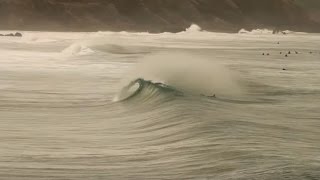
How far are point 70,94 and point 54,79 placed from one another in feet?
25.8

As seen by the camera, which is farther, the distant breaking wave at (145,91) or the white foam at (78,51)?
the white foam at (78,51)

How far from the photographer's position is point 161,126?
2303 centimetres

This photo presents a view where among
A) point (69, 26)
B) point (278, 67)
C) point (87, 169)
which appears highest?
point (69, 26)

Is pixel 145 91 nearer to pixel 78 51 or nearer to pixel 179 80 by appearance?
pixel 179 80

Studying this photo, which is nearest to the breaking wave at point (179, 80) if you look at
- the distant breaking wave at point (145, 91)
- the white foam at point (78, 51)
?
the distant breaking wave at point (145, 91)

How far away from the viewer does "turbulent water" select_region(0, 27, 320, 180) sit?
1661 cm

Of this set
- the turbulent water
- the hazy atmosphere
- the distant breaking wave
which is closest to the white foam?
the hazy atmosphere

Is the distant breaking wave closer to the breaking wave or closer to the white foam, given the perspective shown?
the breaking wave

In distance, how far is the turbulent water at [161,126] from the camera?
1661 centimetres

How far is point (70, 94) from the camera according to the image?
1266 inches

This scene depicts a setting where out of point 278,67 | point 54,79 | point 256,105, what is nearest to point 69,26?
point 278,67

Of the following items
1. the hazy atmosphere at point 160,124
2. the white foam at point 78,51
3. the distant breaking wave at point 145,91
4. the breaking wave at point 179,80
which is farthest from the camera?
the white foam at point 78,51

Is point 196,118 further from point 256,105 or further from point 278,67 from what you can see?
point 278,67

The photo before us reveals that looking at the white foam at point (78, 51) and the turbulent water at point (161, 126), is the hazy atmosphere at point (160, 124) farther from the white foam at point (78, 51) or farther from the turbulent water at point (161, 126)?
the white foam at point (78, 51)
